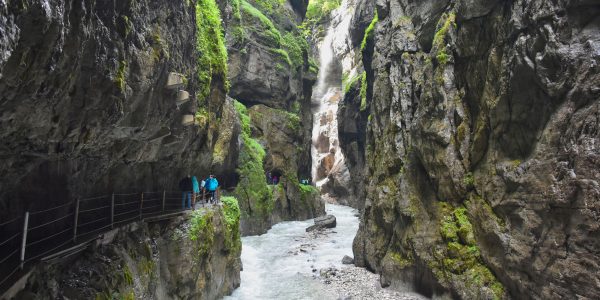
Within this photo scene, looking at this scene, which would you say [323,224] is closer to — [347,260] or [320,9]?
[347,260]

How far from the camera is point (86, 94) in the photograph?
677 cm

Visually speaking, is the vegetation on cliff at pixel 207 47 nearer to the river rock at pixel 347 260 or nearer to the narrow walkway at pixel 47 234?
the narrow walkway at pixel 47 234

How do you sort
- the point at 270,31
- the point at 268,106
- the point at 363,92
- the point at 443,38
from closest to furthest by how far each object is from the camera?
the point at 443,38
the point at 268,106
the point at 270,31
the point at 363,92

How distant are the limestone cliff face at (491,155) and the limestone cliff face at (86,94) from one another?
32.5ft

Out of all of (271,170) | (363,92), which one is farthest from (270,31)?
(271,170)

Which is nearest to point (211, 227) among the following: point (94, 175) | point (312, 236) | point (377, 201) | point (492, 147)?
point (94, 175)

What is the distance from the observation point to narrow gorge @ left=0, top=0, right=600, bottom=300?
6.51 metres

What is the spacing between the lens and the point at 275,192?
34875mm

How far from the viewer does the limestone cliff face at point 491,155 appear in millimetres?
9508

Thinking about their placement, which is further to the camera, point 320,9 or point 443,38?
point 320,9

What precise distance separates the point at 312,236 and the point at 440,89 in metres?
16.5

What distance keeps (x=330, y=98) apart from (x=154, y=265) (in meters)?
51.4

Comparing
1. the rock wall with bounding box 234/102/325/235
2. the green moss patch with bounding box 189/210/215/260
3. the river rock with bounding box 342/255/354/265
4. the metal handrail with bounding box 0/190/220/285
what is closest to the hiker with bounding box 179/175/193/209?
the metal handrail with bounding box 0/190/220/285

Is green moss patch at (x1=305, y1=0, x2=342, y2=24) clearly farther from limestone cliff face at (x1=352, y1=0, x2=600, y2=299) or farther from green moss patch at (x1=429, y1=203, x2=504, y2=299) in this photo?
green moss patch at (x1=429, y1=203, x2=504, y2=299)
